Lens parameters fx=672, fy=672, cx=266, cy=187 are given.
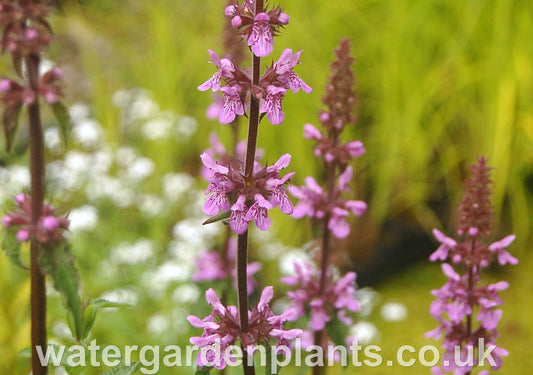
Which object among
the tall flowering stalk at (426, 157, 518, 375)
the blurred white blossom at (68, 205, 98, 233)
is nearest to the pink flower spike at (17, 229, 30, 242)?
the tall flowering stalk at (426, 157, 518, 375)

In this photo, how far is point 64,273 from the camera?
1.46 metres

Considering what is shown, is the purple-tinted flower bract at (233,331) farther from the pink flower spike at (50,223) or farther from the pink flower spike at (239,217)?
the pink flower spike at (50,223)

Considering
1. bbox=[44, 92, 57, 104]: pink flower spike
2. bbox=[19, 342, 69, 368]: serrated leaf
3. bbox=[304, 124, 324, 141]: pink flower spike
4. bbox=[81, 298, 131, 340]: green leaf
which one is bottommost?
bbox=[19, 342, 69, 368]: serrated leaf

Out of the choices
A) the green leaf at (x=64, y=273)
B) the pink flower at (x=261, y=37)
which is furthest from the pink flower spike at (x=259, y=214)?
the green leaf at (x=64, y=273)

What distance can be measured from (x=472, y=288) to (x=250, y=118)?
855mm

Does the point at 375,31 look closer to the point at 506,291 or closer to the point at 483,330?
the point at 506,291

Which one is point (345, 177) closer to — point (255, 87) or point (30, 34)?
point (255, 87)

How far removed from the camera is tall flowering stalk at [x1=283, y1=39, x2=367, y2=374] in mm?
1946

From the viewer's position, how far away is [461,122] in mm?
4242

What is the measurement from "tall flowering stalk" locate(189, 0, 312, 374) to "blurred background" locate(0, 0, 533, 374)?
6.19 ft

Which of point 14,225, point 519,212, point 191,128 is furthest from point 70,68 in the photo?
point 14,225

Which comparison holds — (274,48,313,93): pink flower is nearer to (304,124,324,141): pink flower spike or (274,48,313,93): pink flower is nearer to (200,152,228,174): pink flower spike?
(200,152,228,174): pink flower spike

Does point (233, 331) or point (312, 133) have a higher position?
point (312, 133)

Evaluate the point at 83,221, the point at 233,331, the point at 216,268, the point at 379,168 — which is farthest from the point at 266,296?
the point at 379,168
